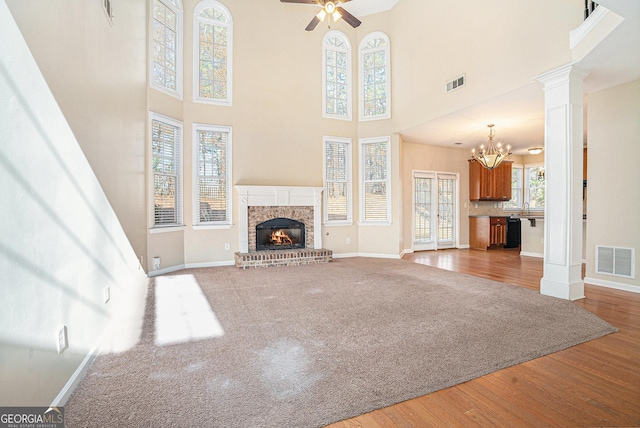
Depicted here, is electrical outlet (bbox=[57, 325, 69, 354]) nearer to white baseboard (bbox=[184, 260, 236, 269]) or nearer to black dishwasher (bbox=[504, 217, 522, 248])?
white baseboard (bbox=[184, 260, 236, 269])

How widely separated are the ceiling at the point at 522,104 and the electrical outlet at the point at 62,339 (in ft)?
15.6

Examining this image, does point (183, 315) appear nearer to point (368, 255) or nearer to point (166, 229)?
point (166, 229)

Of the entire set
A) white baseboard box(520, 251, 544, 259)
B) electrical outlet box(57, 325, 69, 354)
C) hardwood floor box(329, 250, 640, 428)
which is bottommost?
hardwood floor box(329, 250, 640, 428)

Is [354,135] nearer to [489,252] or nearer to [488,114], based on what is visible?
[488,114]

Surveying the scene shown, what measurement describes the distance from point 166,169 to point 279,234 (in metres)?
2.49

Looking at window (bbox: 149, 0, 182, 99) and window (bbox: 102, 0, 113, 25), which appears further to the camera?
window (bbox: 149, 0, 182, 99)

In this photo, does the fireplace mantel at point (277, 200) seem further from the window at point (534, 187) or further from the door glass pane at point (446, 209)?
the window at point (534, 187)

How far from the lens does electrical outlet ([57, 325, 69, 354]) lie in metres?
1.81

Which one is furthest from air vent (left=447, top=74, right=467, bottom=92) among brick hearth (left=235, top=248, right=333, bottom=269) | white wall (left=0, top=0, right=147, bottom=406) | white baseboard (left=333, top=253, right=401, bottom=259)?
white wall (left=0, top=0, right=147, bottom=406)

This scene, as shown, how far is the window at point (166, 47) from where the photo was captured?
17.1 feet

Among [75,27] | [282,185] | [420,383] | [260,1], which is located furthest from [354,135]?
[420,383]

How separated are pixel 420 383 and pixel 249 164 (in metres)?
5.22

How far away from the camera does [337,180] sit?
23.5 ft

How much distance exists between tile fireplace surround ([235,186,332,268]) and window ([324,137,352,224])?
1.27 feet
